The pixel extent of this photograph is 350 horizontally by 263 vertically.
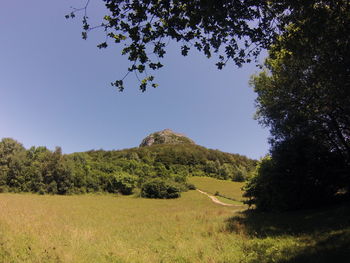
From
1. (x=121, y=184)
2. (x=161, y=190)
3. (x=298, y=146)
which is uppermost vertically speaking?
(x=298, y=146)

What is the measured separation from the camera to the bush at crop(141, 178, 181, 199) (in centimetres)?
5291

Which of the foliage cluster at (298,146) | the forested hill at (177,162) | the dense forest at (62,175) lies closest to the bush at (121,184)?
the dense forest at (62,175)

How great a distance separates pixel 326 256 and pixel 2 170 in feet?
215

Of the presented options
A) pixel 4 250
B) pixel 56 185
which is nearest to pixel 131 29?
pixel 4 250

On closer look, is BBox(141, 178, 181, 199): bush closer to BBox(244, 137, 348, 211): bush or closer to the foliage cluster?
the foliage cluster

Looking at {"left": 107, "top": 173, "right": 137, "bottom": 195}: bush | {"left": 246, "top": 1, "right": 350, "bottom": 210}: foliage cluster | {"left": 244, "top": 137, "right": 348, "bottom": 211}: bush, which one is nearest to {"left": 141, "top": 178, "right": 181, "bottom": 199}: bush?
{"left": 107, "top": 173, "right": 137, "bottom": 195}: bush

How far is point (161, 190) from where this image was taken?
53.4 meters

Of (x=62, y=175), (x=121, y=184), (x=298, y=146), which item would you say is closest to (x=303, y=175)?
(x=298, y=146)

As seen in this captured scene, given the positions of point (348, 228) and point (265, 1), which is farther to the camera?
point (348, 228)

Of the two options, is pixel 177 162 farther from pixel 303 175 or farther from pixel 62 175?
pixel 303 175

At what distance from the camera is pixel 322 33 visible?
550 centimetres

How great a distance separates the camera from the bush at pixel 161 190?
52906mm

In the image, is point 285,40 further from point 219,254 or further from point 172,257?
point 172,257

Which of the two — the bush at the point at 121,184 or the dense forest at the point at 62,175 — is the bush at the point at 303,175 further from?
the bush at the point at 121,184
